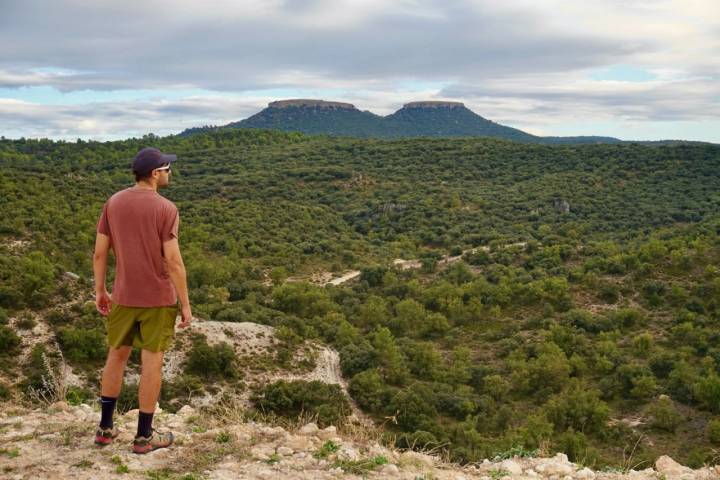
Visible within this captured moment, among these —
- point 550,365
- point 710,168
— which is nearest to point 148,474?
point 550,365

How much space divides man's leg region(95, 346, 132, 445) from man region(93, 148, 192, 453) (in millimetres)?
14

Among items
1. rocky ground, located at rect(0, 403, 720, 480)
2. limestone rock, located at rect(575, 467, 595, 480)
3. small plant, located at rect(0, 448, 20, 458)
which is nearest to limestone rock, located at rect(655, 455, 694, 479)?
rocky ground, located at rect(0, 403, 720, 480)

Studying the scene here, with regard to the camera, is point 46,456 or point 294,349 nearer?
point 46,456

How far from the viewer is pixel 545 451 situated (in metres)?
6.18

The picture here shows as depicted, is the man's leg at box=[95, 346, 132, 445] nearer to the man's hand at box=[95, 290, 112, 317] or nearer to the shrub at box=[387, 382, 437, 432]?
the man's hand at box=[95, 290, 112, 317]

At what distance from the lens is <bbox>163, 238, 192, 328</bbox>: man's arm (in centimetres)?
455

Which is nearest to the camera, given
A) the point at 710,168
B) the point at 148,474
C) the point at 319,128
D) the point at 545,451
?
the point at 148,474

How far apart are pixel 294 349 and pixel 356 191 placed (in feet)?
166

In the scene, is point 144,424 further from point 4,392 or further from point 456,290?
point 456,290

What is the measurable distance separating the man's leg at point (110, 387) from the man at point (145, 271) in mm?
14

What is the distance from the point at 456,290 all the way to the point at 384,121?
14746cm

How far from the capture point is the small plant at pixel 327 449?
16.9ft

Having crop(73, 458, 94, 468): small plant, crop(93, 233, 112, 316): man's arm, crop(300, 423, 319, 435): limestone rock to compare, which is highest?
crop(93, 233, 112, 316): man's arm

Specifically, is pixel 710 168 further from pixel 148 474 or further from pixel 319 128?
pixel 319 128
